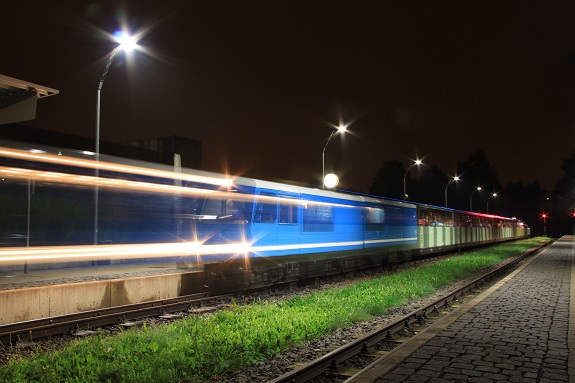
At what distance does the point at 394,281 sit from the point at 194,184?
694cm

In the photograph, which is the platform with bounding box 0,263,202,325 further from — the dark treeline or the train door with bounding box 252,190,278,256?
the dark treeline

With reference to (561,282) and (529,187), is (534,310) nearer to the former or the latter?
(561,282)

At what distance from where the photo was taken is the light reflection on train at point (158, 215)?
9555 millimetres

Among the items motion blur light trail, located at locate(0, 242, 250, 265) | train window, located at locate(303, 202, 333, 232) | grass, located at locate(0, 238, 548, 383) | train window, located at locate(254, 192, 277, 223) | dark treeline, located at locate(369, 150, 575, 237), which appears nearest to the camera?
grass, located at locate(0, 238, 548, 383)

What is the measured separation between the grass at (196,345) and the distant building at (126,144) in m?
24.7

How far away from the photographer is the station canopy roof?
8.60 metres

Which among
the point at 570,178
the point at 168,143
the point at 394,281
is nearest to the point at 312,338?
the point at 394,281

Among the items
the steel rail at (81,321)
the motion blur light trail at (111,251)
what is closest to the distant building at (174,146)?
the motion blur light trail at (111,251)

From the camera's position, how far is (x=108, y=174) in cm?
1062

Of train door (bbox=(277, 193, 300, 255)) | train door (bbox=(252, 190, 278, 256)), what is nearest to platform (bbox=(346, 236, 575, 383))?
train door (bbox=(252, 190, 278, 256))

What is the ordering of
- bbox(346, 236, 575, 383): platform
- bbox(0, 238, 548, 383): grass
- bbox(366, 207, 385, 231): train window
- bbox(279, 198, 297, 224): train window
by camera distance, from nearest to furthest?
1. bbox(346, 236, 575, 383): platform
2. bbox(0, 238, 548, 383): grass
3. bbox(279, 198, 297, 224): train window
4. bbox(366, 207, 385, 231): train window

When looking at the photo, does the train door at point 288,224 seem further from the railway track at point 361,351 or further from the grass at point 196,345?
the railway track at point 361,351

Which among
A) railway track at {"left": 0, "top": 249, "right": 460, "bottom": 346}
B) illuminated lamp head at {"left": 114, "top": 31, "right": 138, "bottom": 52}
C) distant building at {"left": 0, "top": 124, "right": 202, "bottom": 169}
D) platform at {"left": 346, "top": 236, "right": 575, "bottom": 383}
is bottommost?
railway track at {"left": 0, "top": 249, "right": 460, "bottom": 346}

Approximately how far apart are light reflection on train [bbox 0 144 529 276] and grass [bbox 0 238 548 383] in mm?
2598
